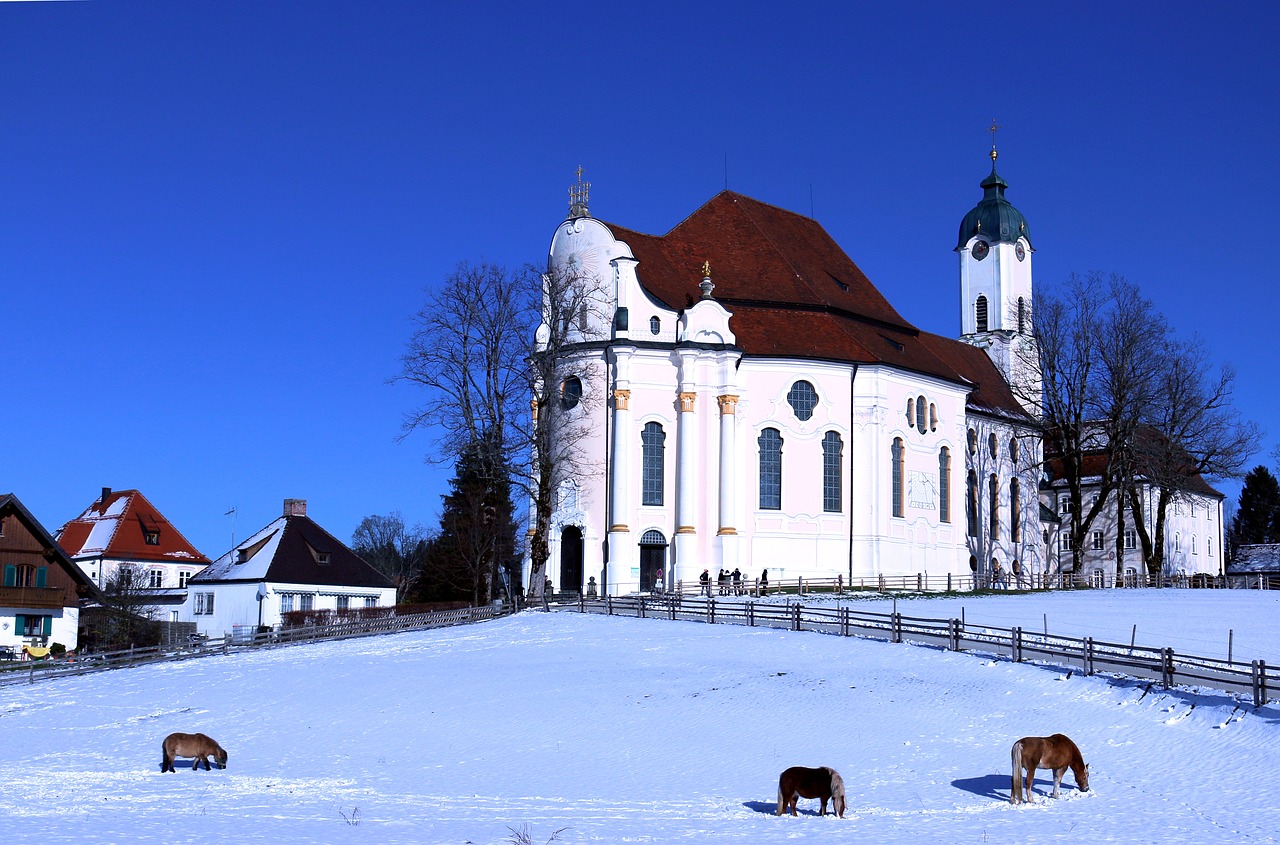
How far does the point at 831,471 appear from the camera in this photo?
54.9 metres

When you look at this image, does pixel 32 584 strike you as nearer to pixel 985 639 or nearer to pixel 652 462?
pixel 652 462

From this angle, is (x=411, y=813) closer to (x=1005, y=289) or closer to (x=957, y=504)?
(x=957, y=504)

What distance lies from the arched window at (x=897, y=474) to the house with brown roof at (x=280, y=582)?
21.8m

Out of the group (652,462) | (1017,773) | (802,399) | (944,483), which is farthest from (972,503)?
(1017,773)

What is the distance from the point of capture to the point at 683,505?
5234cm

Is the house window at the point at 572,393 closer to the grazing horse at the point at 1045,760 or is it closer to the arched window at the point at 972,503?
the arched window at the point at 972,503

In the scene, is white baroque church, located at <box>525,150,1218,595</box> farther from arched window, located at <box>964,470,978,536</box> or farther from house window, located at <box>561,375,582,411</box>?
arched window, located at <box>964,470,978,536</box>

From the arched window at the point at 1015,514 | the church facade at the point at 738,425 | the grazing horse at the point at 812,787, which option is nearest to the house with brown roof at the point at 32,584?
the church facade at the point at 738,425

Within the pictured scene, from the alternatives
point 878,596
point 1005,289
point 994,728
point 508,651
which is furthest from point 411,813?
point 1005,289

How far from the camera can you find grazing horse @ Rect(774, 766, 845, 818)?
1894 centimetres

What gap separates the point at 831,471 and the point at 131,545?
3888 cm

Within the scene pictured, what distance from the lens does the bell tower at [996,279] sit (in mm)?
77750

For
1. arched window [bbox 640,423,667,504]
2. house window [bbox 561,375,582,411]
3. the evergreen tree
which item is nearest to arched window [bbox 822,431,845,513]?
arched window [bbox 640,423,667,504]

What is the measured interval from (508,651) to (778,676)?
873 centimetres
